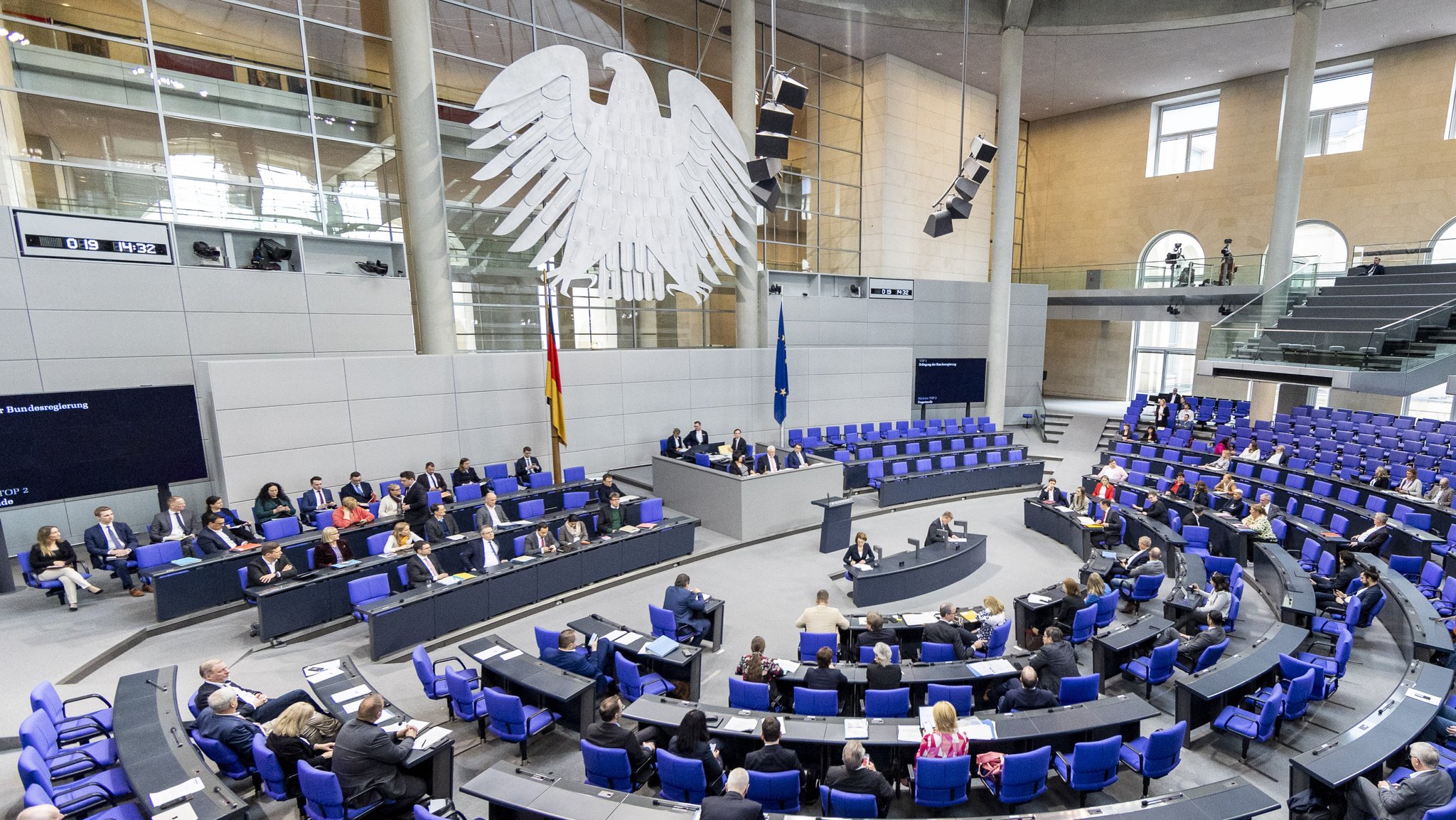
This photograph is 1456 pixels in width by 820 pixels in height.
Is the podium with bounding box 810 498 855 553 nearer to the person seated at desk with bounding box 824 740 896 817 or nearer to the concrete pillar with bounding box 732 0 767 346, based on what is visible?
the person seated at desk with bounding box 824 740 896 817

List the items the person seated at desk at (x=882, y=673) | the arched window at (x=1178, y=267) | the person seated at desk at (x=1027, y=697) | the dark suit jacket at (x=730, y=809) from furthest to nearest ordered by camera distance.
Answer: the arched window at (x=1178, y=267) < the person seated at desk at (x=882, y=673) < the person seated at desk at (x=1027, y=697) < the dark suit jacket at (x=730, y=809)

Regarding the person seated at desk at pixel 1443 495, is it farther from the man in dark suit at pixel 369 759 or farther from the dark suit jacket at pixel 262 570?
the dark suit jacket at pixel 262 570

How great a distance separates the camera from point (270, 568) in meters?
8.09

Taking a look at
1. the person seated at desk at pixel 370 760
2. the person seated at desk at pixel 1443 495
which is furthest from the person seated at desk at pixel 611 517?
the person seated at desk at pixel 1443 495

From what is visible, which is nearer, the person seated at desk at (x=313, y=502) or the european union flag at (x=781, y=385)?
the person seated at desk at (x=313, y=502)

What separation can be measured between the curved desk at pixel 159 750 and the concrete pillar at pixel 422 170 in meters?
8.27

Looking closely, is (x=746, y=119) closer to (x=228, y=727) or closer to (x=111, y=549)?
(x=111, y=549)

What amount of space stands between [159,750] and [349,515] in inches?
212

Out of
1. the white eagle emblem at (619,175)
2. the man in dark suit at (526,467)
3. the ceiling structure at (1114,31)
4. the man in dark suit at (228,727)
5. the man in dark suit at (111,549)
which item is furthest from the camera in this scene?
the ceiling structure at (1114,31)

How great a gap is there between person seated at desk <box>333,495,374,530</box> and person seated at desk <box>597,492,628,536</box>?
3501 millimetres

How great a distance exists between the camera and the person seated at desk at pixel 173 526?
364 inches

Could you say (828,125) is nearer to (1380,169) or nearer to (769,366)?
(769,366)

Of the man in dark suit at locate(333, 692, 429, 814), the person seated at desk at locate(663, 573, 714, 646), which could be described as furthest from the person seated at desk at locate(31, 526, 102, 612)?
the person seated at desk at locate(663, 573, 714, 646)

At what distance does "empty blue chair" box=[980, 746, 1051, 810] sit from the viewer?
16.2ft
